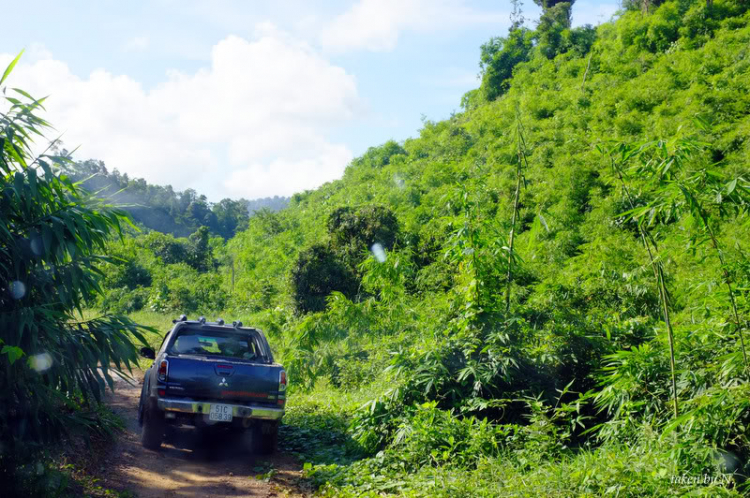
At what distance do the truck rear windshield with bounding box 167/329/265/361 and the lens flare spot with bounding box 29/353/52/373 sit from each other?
3169mm

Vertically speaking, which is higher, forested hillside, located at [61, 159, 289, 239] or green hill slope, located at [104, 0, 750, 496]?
forested hillside, located at [61, 159, 289, 239]

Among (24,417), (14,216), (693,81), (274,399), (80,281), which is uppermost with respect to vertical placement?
(693,81)

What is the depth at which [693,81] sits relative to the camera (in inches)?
839

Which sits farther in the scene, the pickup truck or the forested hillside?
the forested hillside

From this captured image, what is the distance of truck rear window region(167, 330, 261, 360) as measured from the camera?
782cm

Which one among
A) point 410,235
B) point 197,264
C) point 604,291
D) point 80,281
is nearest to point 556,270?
point 604,291

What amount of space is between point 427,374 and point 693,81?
19453 millimetres

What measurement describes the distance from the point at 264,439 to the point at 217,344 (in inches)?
61.9

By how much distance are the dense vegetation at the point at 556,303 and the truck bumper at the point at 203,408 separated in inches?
35.0

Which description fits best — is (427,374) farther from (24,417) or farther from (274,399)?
(24,417)

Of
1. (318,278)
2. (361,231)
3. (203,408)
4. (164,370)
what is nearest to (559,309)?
(203,408)

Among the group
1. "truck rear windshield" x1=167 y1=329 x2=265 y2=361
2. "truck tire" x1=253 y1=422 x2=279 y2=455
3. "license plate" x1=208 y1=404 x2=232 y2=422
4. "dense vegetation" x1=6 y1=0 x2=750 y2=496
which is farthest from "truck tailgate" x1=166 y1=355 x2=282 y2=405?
"dense vegetation" x1=6 y1=0 x2=750 y2=496

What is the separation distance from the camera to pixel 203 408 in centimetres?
676

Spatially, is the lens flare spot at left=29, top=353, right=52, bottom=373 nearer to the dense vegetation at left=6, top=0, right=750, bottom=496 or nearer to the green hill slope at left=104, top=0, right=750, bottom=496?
the dense vegetation at left=6, top=0, right=750, bottom=496
